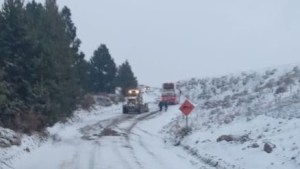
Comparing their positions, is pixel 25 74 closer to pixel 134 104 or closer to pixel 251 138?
pixel 251 138

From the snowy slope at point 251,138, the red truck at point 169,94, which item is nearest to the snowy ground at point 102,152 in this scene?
the snowy slope at point 251,138

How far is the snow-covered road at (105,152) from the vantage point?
880 inches

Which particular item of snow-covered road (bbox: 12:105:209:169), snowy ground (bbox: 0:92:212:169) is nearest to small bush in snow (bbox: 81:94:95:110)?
snowy ground (bbox: 0:92:212:169)

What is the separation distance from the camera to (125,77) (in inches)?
3927

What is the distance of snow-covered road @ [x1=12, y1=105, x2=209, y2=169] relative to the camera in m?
22.4

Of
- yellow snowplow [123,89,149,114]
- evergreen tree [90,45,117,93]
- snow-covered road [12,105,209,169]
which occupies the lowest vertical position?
snow-covered road [12,105,209,169]

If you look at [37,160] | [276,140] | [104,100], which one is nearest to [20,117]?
[37,160]

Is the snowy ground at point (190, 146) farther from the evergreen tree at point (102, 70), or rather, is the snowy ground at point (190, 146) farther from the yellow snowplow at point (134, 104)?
the evergreen tree at point (102, 70)

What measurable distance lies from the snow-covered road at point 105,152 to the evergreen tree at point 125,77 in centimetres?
5638

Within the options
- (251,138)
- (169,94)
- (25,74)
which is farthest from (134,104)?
(251,138)

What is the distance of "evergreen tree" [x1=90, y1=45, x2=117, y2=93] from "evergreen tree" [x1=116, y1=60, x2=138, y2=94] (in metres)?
8.06

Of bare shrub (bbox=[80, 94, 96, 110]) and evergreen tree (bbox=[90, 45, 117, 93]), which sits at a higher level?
evergreen tree (bbox=[90, 45, 117, 93])

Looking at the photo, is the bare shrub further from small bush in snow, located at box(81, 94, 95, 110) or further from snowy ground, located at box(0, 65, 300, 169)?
snowy ground, located at box(0, 65, 300, 169)

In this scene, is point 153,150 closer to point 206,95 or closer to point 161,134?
point 161,134
